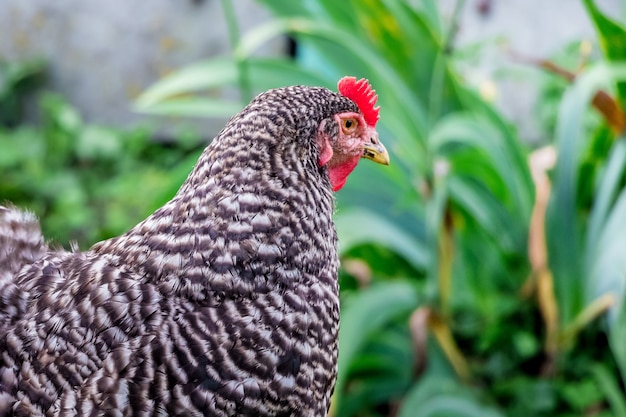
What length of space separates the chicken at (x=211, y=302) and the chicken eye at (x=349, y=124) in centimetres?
5

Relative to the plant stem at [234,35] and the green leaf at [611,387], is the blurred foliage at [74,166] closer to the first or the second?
the plant stem at [234,35]

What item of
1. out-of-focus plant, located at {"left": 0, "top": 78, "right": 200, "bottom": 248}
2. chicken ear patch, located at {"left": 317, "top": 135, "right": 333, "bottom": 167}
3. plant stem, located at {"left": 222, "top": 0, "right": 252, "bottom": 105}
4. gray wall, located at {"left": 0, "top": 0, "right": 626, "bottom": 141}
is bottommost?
chicken ear patch, located at {"left": 317, "top": 135, "right": 333, "bottom": 167}

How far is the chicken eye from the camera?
4.41 ft

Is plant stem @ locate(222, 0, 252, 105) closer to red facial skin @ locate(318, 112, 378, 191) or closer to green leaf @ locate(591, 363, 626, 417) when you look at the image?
red facial skin @ locate(318, 112, 378, 191)

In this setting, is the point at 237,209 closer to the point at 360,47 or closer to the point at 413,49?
the point at 360,47

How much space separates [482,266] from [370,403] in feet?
1.85

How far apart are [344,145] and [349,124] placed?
0.04 m

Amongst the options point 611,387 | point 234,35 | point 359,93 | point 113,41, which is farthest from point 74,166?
point 359,93

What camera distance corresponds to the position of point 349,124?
1.36m

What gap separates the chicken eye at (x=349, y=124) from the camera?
134 cm

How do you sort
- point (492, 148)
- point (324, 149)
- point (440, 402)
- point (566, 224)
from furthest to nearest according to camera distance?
point (566, 224), point (492, 148), point (440, 402), point (324, 149)

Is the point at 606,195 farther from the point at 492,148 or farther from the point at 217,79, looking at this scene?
the point at 217,79

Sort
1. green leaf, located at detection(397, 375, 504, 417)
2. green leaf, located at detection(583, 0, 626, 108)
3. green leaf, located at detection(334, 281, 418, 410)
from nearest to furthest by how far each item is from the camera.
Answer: green leaf, located at detection(334, 281, 418, 410) < green leaf, located at detection(397, 375, 504, 417) < green leaf, located at detection(583, 0, 626, 108)

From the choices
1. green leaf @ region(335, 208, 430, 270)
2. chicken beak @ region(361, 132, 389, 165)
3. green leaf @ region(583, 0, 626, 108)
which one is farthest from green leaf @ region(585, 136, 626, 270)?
chicken beak @ region(361, 132, 389, 165)
